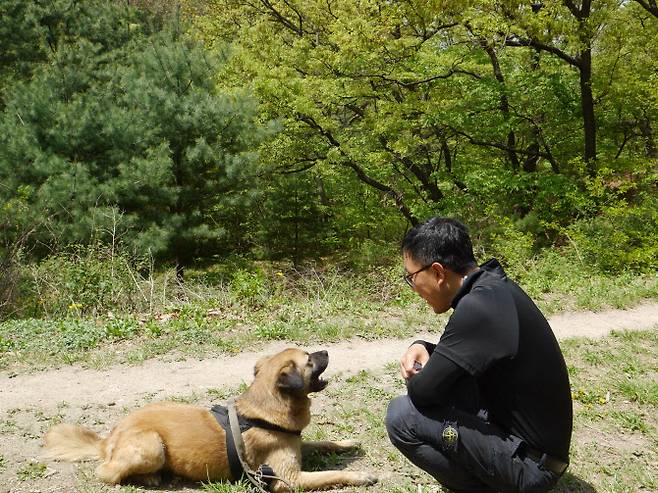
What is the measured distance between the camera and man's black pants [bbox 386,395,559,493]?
9.84 feet

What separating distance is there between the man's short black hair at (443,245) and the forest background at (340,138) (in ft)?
25.8

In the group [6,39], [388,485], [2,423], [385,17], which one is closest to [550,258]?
[385,17]

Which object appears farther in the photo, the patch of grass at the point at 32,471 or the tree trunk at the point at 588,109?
the tree trunk at the point at 588,109

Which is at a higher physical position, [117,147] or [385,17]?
[385,17]

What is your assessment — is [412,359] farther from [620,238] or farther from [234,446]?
[620,238]

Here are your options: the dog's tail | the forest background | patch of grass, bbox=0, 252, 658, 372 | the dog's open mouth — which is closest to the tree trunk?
the forest background

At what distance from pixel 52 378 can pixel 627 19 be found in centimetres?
1598

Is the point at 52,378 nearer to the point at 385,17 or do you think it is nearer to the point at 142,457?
the point at 142,457

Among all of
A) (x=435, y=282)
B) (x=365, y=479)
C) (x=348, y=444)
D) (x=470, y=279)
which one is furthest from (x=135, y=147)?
(x=470, y=279)

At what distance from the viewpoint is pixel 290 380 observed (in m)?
3.71

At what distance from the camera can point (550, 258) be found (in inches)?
495

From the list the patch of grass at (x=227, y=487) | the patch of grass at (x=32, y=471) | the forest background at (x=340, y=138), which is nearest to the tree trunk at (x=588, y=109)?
the forest background at (x=340, y=138)

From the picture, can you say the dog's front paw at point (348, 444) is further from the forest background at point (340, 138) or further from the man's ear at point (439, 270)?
the forest background at point (340, 138)

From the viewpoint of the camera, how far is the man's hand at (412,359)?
334 cm
